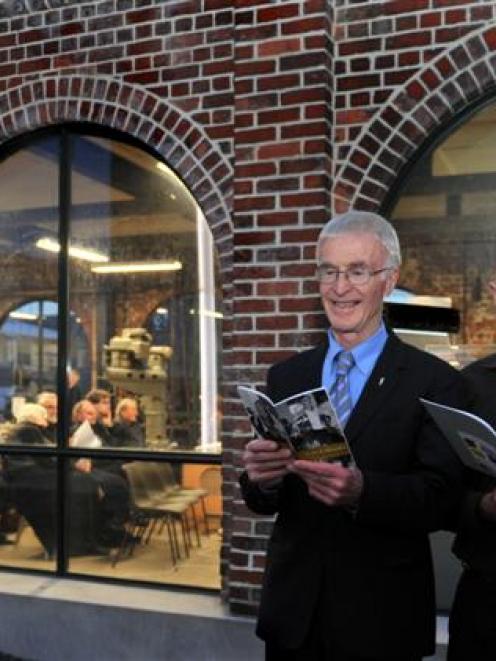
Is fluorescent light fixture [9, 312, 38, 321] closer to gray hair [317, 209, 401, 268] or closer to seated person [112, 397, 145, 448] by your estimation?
seated person [112, 397, 145, 448]

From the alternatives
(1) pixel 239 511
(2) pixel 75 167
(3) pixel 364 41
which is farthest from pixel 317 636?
(2) pixel 75 167

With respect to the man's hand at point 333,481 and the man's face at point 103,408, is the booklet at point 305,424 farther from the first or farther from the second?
the man's face at point 103,408

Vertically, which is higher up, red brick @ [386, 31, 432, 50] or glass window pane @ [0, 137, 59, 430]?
red brick @ [386, 31, 432, 50]

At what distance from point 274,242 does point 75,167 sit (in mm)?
1807

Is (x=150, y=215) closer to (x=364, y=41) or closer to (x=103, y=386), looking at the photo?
(x=103, y=386)

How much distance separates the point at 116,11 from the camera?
5.26 m

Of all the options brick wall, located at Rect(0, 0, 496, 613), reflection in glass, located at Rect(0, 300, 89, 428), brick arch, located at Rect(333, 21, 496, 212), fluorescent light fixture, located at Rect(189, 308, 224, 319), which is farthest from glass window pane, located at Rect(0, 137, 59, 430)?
brick arch, located at Rect(333, 21, 496, 212)

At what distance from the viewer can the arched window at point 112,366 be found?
17.8 ft

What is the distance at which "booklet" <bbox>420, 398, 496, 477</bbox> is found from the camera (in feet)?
7.08

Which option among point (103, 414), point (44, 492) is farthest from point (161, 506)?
point (44, 492)

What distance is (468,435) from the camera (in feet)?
7.34

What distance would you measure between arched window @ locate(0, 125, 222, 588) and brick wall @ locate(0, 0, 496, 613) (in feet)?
1.68

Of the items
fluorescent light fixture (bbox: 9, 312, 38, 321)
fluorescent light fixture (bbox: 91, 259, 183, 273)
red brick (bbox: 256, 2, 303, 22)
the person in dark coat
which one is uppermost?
red brick (bbox: 256, 2, 303, 22)

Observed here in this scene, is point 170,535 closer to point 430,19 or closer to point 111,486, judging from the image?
point 111,486
